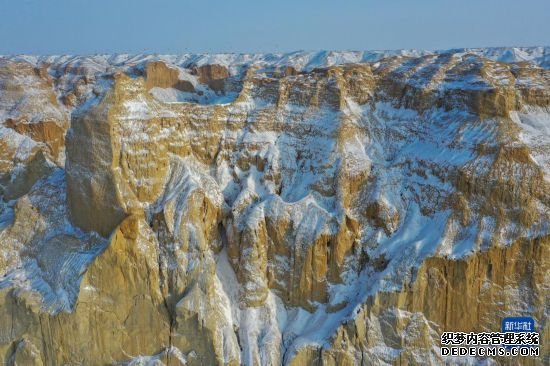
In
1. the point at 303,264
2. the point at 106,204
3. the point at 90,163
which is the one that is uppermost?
the point at 90,163

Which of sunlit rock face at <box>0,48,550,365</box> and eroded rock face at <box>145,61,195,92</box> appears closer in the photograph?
sunlit rock face at <box>0,48,550,365</box>

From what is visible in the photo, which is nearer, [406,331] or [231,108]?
[406,331]

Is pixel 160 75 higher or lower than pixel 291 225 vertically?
higher

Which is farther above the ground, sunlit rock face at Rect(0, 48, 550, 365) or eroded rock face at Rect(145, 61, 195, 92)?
eroded rock face at Rect(145, 61, 195, 92)

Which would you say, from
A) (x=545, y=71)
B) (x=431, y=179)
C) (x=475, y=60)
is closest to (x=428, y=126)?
(x=431, y=179)

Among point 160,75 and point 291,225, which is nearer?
point 291,225

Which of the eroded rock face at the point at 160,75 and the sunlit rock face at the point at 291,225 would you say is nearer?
the sunlit rock face at the point at 291,225

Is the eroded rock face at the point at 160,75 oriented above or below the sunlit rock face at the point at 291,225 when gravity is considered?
above

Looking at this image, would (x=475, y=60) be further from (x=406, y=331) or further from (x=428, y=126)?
(x=406, y=331)
